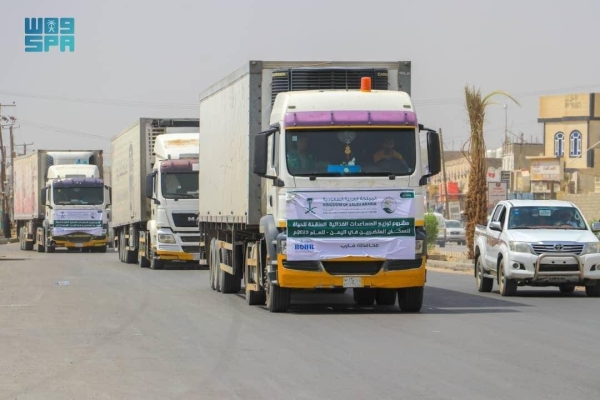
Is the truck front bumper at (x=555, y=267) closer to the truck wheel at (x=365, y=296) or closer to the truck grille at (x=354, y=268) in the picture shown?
the truck wheel at (x=365, y=296)

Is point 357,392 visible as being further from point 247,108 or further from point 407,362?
point 247,108

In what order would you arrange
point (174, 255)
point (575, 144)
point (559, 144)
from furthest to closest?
1. point (559, 144)
2. point (575, 144)
3. point (174, 255)

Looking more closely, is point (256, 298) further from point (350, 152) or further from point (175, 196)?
point (175, 196)

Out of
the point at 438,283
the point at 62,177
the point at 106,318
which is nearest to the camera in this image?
the point at 106,318

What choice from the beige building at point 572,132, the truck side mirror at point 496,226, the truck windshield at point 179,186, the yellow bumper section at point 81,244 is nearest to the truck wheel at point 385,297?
the truck side mirror at point 496,226

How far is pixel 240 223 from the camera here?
2083 centimetres

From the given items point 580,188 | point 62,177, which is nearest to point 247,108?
point 62,177

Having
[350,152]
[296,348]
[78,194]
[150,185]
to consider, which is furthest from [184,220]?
[296,348]

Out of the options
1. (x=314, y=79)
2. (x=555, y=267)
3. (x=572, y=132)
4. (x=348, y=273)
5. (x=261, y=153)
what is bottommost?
(x=555, y=267)

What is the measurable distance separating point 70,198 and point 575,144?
62.6 m

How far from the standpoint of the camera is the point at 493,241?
76.9ft

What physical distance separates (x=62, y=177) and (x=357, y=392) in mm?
42887

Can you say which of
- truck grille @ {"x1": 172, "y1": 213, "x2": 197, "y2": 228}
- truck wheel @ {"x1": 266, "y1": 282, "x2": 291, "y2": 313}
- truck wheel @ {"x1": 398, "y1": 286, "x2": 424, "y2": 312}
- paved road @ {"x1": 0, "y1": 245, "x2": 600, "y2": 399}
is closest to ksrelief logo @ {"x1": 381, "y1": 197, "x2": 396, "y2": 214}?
truck wheel @ {"x1": 398, "y1": 286, "x2": 424, "y2": 312}

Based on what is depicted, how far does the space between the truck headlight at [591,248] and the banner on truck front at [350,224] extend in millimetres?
5097
